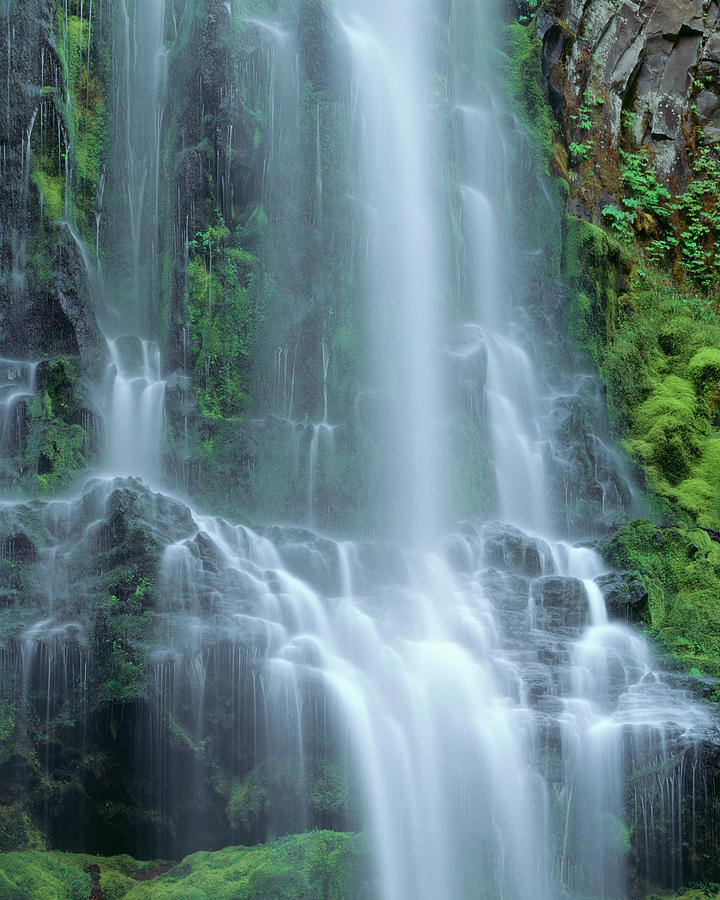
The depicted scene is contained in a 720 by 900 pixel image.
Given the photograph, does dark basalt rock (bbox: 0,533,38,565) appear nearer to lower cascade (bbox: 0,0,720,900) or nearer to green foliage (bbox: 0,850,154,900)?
lower cascade (bbox: 0,0,720,900)

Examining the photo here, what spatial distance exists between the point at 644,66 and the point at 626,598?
14759 mm

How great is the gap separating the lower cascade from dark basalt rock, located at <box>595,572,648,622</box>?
2.1 inches

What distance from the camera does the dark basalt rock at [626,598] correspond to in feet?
37.1

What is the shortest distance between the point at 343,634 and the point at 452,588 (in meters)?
2.32

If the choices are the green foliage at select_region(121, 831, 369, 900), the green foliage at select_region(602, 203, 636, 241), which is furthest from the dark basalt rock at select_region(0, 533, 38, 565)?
the green foliage at select_region(602, 203, 636, 241)

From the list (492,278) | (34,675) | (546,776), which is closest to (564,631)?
(546,776)

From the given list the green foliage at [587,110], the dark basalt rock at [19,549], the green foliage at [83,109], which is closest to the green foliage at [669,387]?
the green foliage at [587,110]

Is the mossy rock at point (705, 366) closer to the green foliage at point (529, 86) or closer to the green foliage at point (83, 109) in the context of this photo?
the green foliage at point (529, 86)

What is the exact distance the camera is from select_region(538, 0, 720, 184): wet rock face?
19656mm

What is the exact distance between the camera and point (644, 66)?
20.6m

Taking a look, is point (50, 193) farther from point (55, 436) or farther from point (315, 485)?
point (315, 485)

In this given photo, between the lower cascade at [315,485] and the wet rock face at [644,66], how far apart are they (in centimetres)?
143

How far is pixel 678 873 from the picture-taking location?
840 centimetres

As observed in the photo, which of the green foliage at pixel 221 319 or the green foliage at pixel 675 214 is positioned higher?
the green foliage at pixel 675 214
